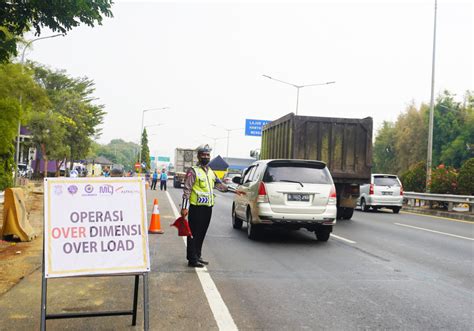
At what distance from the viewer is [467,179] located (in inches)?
847

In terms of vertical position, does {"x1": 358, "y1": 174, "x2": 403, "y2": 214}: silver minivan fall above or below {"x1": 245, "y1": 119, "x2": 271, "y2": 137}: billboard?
below

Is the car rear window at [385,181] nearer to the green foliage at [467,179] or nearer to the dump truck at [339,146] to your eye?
the green foliage at [467,179]

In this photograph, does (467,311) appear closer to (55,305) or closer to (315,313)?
(315,313)

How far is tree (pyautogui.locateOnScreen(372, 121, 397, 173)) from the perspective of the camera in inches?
2486

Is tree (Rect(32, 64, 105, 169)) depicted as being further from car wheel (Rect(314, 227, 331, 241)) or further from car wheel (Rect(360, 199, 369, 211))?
car wheel (Rect(314, 227, 331, 241))

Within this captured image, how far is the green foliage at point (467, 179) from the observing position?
2139cm

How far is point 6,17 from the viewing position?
30.2 feet

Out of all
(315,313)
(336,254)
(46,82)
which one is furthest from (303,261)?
(46,82)

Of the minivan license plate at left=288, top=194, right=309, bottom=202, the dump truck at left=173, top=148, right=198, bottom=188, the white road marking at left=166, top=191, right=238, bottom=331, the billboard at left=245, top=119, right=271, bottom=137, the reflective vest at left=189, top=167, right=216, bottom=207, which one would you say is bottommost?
the white road marking at left=166, top=191, right=238, bottom=331

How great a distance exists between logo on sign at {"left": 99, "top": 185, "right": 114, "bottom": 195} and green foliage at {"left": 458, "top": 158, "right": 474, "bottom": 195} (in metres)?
20.1

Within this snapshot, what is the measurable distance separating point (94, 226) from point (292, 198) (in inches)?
237

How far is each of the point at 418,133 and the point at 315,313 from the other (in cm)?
5237

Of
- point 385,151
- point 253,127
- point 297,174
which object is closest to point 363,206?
point 297,174

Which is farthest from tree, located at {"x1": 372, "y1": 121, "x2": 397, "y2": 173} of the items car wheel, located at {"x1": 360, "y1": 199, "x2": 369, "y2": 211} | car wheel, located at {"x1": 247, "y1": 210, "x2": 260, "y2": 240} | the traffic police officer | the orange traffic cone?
the traffic police officer
